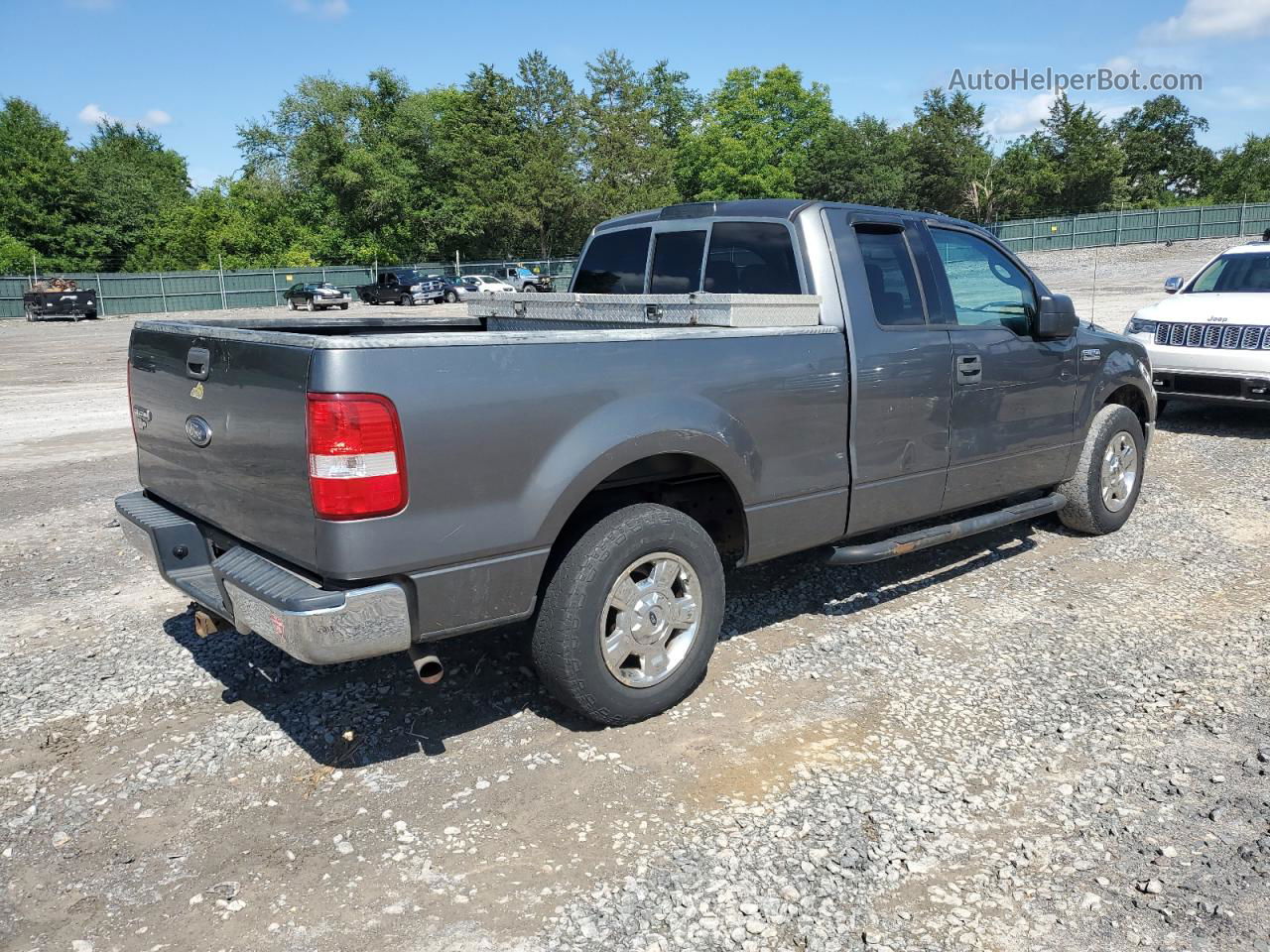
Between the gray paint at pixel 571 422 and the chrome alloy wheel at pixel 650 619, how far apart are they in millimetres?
391

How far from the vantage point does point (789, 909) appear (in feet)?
8.95

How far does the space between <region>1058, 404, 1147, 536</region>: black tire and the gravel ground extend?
0.55 meters

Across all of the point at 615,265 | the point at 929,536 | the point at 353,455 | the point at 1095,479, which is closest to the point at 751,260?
the point at 615,265

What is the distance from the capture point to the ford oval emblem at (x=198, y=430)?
348cm

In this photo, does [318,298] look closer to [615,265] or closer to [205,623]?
[615,265]

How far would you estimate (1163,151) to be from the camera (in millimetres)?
78688

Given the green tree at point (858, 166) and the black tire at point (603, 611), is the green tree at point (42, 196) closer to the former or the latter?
the green tree at point (858, 166)

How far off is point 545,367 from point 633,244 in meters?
2.26

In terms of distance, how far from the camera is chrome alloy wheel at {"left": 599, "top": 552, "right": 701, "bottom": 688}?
3.64 m

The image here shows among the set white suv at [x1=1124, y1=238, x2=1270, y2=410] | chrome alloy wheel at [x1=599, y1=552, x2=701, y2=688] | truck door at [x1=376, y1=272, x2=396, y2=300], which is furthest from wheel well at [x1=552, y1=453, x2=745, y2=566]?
truck door at [x1=376, y1=272, x2=396, y2=300]

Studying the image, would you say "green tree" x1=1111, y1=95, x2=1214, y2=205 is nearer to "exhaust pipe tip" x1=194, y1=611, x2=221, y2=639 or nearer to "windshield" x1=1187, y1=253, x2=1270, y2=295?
"windshield" x1=1187, y1=253, x2=1270, y2=295

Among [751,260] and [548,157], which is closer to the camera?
[751,260]

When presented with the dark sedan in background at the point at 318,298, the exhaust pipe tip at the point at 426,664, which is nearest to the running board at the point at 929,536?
the exhaust pipe tip at the point at 426,664

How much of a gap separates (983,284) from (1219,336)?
5383mm
